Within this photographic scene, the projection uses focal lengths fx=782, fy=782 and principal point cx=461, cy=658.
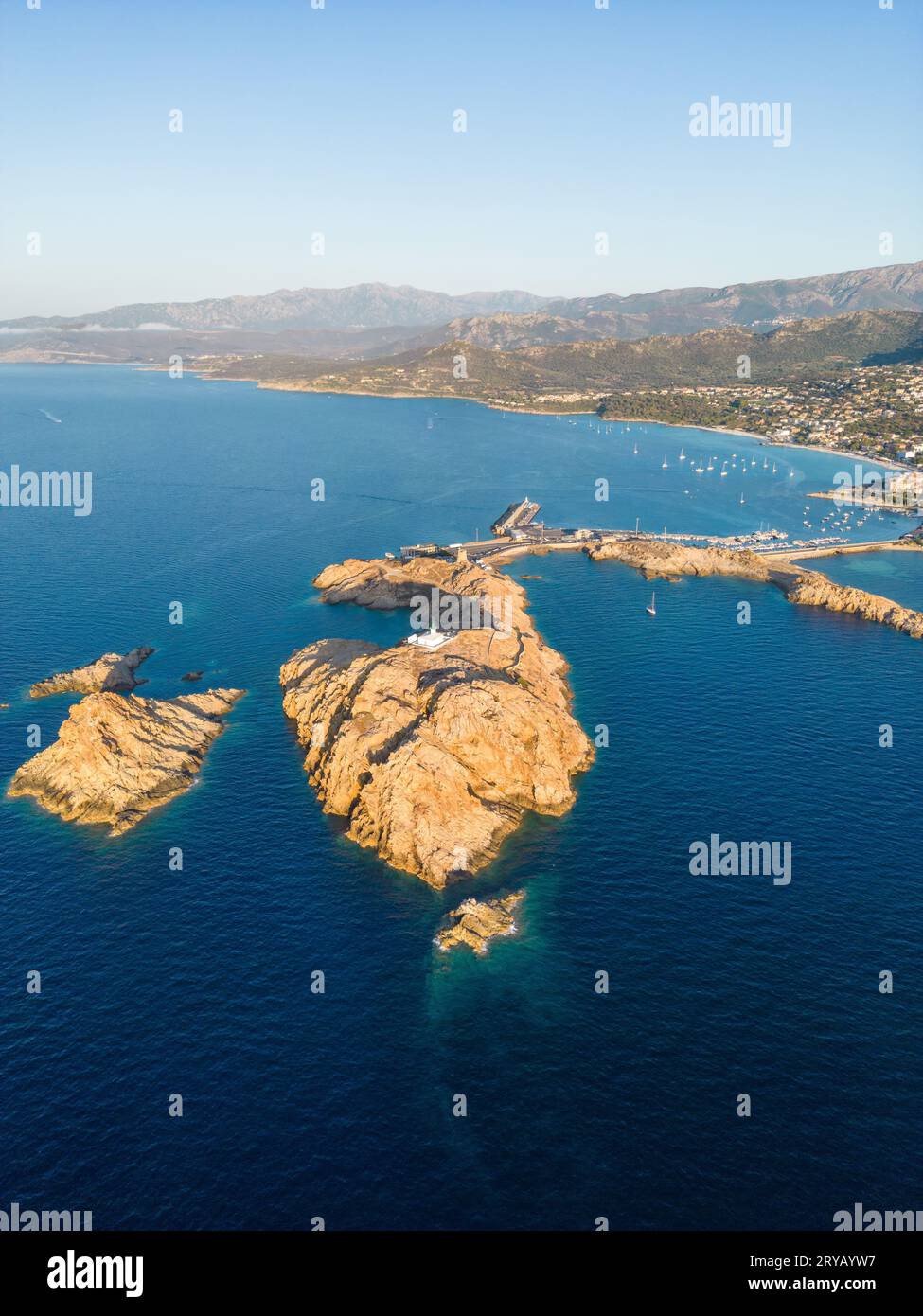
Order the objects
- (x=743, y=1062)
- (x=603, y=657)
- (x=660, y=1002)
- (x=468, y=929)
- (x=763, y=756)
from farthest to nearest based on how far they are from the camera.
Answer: (x=603, y=657) → (x=763, y=756) → (x=468, y=929) → (x=660, y=1002) → (x=743, y=1062)

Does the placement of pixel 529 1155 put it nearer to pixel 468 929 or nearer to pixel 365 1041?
pixel 365 1041

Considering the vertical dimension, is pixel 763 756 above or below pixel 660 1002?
above

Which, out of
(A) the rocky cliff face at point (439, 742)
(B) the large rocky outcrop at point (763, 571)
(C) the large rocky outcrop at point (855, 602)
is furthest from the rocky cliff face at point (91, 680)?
(C) the large rocky outcrop at point (855, 602)

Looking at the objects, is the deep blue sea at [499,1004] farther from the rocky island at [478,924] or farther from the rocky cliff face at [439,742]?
the rocky cliff face at [439,742]

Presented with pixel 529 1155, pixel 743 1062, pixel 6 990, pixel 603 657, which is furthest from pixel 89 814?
pixel 603 657

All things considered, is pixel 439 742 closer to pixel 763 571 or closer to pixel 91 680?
pixel 91 680
